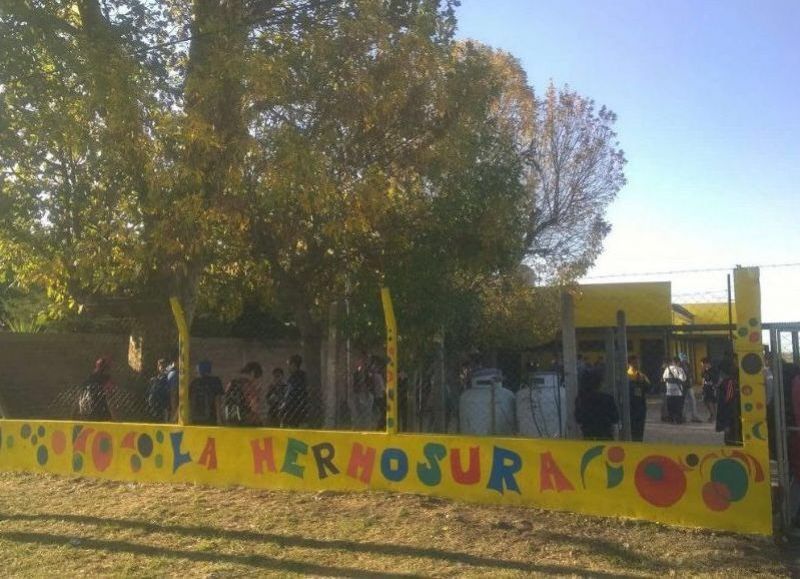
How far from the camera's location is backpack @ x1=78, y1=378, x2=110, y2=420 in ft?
34.3

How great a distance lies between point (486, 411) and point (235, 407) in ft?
10.3

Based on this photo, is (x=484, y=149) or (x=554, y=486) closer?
(x=554, y=486)

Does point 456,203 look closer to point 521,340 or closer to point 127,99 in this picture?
point 127,99

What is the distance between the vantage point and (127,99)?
9227mm

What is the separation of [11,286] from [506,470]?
13.5 metres

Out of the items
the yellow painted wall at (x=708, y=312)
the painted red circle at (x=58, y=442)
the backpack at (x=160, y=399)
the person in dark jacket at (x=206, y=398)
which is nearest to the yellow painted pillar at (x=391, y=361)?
the person in dark jacket at (x=206, y=398)

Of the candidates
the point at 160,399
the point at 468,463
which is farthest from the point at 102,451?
the point at 468,463

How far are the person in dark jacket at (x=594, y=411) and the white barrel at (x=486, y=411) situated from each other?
2104mm

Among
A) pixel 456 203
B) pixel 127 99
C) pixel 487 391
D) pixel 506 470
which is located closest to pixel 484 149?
pixel 456 203

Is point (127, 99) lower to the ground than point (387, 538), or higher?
higher

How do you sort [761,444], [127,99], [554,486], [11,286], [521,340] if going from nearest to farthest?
[761,444] → [554,486] → [127,99] → [11,286] → [521,340]

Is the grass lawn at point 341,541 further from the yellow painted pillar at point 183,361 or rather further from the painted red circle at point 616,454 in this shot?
the yellow painted pillar at point 183,361

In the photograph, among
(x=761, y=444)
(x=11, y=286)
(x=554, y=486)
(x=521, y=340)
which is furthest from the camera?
(x=521, y=340)

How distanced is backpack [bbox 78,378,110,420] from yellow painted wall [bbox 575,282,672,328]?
1548 cm
